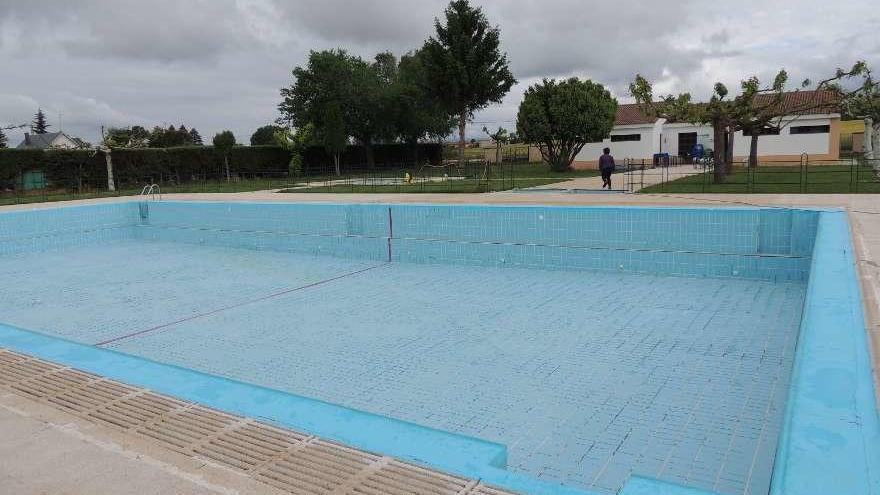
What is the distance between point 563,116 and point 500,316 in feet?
78.5

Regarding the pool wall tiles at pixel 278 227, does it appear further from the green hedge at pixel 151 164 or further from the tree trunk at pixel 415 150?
the tree trunk at pixel 415 150

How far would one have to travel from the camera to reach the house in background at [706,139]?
32.2 m

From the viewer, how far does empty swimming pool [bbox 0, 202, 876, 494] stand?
393 cm

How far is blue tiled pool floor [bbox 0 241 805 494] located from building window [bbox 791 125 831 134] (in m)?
29.2

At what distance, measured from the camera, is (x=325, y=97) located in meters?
39.1

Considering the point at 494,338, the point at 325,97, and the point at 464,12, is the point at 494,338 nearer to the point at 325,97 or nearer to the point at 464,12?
the point at 464,12

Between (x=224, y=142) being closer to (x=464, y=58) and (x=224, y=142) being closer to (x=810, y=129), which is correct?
(x=464, y=58)

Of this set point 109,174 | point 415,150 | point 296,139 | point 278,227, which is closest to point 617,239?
point 278,227

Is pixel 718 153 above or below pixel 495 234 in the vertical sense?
above

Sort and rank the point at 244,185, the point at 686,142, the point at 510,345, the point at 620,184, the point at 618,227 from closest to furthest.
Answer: the point at 510,345 < the point at 618,227 < the point at 620,184 < the point at 244,185 < the point at 686,142

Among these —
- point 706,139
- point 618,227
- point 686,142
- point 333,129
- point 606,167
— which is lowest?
point 618,227

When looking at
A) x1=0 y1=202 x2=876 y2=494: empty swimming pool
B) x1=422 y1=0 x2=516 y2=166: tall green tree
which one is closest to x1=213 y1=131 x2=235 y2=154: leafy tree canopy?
x1=422 y1=0 x2=516 y2=166: tall green tree

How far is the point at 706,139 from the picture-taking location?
3641 cm

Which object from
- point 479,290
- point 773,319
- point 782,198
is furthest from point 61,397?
point 782,198
